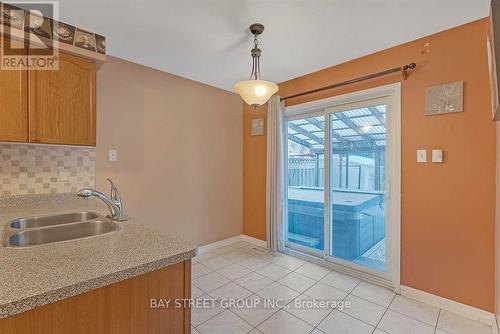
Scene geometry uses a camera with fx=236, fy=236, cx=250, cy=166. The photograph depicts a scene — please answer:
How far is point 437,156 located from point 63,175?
3406 millimetres

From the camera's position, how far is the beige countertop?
2.33ft

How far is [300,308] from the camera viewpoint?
2066 mm

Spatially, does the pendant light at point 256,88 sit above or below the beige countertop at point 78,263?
above

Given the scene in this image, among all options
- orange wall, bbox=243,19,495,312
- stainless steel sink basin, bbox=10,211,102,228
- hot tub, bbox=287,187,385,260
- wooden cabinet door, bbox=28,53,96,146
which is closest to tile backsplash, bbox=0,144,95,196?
wooden cabinet door, bbox=28,53,96,146

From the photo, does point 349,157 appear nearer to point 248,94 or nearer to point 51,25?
point 248,94

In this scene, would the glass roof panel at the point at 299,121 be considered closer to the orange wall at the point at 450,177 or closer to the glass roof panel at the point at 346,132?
the glass roof panel at the point at 346,132

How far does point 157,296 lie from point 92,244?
421 mm

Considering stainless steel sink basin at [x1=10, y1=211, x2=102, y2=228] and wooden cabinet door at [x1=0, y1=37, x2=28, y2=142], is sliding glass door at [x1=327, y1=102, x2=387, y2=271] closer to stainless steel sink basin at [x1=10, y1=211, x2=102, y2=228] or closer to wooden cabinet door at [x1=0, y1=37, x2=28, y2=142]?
stainless steel sink basin at [x1=10, y1=211, x2=102, y2=228]

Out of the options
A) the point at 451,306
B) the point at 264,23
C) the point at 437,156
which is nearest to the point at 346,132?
the point at 437,156

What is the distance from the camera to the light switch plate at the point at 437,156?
2.06 meters

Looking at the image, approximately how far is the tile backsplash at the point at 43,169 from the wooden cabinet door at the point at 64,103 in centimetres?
41

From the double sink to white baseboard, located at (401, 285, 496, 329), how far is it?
2.58 m

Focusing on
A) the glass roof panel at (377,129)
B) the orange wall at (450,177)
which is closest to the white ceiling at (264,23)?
the orange wall at (450,177)

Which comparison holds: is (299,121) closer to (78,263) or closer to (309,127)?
(309,127)
